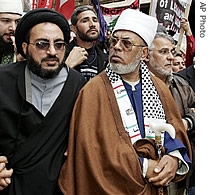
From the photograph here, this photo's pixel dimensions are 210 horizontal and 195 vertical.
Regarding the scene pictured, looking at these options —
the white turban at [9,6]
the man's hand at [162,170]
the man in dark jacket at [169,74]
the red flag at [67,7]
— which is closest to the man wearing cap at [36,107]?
the man's hand at [162,170]

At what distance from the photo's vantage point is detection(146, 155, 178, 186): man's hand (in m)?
3.06

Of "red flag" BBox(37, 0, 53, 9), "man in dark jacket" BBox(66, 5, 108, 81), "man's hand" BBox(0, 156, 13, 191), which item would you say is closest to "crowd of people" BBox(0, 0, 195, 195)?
"man's hand" BBox(0, 156, 13, 191)

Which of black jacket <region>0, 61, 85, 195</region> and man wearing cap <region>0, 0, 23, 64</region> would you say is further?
man wearing cap <region>0, 0, 23, 64</region>

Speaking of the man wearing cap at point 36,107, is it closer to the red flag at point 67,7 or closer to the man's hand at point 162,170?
the man's hand at point 162,170

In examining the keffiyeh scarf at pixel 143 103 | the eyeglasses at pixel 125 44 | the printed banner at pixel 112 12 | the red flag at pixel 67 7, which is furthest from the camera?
the printed banner at pixel 112 12

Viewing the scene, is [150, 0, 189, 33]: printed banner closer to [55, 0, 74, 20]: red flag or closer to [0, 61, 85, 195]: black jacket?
[55, 0, 74, 20]: red flag

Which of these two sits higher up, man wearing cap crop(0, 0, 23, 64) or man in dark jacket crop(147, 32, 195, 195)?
man wearing cap crop(0, 0, 23, 64)

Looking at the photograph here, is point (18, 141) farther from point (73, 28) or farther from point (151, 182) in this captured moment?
point (73, 28)

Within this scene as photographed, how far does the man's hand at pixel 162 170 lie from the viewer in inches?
121

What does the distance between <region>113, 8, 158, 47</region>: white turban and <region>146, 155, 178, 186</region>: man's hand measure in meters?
0.91

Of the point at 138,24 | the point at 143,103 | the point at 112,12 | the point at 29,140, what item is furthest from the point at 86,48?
the point at 29,140

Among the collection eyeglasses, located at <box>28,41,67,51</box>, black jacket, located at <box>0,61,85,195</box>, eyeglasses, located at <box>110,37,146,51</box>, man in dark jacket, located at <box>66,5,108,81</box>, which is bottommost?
black jacket, located at <box>0,61,85,195</box>

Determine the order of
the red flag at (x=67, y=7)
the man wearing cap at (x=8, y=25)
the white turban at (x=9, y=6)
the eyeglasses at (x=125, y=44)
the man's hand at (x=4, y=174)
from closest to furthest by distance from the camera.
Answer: the man's hand at (x=4, y=174) < the eyeglasses at (x=125, y=44) < the man wearing cap at (x=8, y=25) < the white turban at (x=9, y=6) < the red flag at (x=67, y=7)
